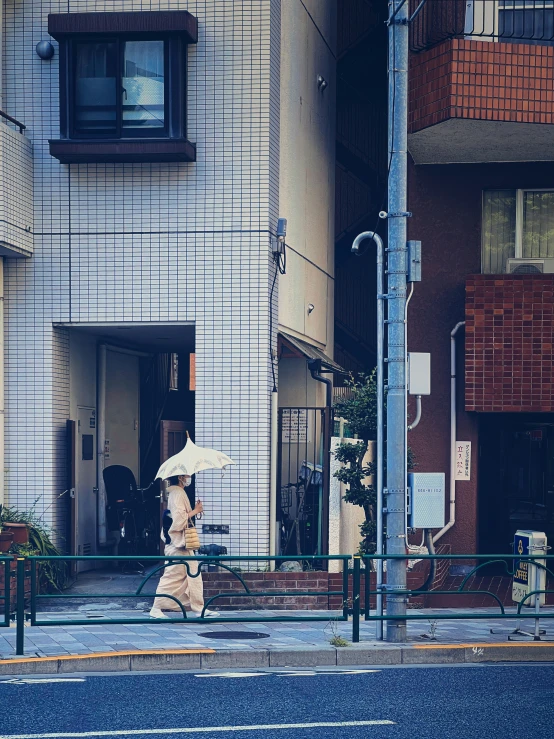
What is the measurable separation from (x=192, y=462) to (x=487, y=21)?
7.79 m

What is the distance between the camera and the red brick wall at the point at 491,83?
1486cm

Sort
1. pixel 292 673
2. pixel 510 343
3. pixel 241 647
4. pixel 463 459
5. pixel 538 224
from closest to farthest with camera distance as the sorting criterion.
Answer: pixel 292 673
pixel 241 647
pixel 510 343
pixel 463 459
pixel 538 224

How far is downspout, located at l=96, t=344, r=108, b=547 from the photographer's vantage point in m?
16.6

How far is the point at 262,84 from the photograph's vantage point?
14.4 m

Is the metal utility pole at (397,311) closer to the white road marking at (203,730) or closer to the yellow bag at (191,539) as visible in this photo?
the yellow bag at (191,539)

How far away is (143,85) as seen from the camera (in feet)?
46.9

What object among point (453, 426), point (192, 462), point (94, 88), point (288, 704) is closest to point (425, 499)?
point (192, 462)

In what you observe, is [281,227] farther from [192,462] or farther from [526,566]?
[526,566]

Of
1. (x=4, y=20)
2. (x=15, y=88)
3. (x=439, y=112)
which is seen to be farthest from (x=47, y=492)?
(x=439, y=112)

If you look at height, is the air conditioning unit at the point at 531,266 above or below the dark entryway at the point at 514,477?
above

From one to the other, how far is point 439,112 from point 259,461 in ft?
17.5

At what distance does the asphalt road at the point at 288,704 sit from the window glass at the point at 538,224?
8.18m

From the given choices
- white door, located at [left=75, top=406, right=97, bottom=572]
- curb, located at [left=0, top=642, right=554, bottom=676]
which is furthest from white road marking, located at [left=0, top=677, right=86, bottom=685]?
white door, located at [left=75, top=406, right=97, bottom=572]

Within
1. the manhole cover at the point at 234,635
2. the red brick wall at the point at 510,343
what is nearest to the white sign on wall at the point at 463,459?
the red brick wall at the point at 510,343
